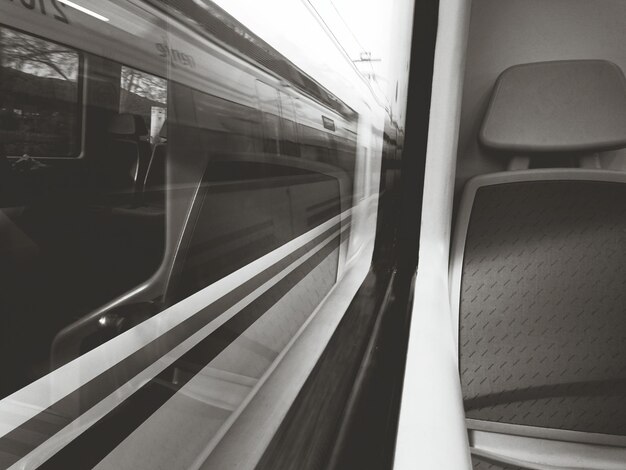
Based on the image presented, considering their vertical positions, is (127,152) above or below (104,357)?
above

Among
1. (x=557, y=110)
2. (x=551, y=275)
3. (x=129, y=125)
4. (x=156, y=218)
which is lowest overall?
(x=551, y=275)

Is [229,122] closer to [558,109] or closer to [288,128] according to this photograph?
[288,128]

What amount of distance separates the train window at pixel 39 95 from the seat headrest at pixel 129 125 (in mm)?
60

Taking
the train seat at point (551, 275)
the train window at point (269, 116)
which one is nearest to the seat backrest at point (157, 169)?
the train window at point (269, 116)

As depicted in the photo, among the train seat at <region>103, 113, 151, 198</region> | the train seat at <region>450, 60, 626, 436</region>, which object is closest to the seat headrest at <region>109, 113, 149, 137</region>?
the train seat at <region>103, 113, 151, 198</region>

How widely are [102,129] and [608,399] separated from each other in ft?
4.13

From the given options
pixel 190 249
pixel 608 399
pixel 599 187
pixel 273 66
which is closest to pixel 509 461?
pixel 608 399

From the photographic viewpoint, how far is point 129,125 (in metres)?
0.56

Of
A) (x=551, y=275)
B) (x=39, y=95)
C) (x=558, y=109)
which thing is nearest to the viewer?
(x=39, y=95)

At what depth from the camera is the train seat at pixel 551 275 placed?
3.77 ft

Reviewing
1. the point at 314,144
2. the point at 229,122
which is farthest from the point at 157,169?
the point at 314,144

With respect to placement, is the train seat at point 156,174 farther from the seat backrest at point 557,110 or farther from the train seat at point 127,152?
the seat backrest at point 557,110

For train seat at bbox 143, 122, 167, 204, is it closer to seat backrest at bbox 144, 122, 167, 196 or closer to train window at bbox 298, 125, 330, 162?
seat backrest at bbox 144, 122, 167, 196

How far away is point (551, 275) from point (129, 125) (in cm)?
109
